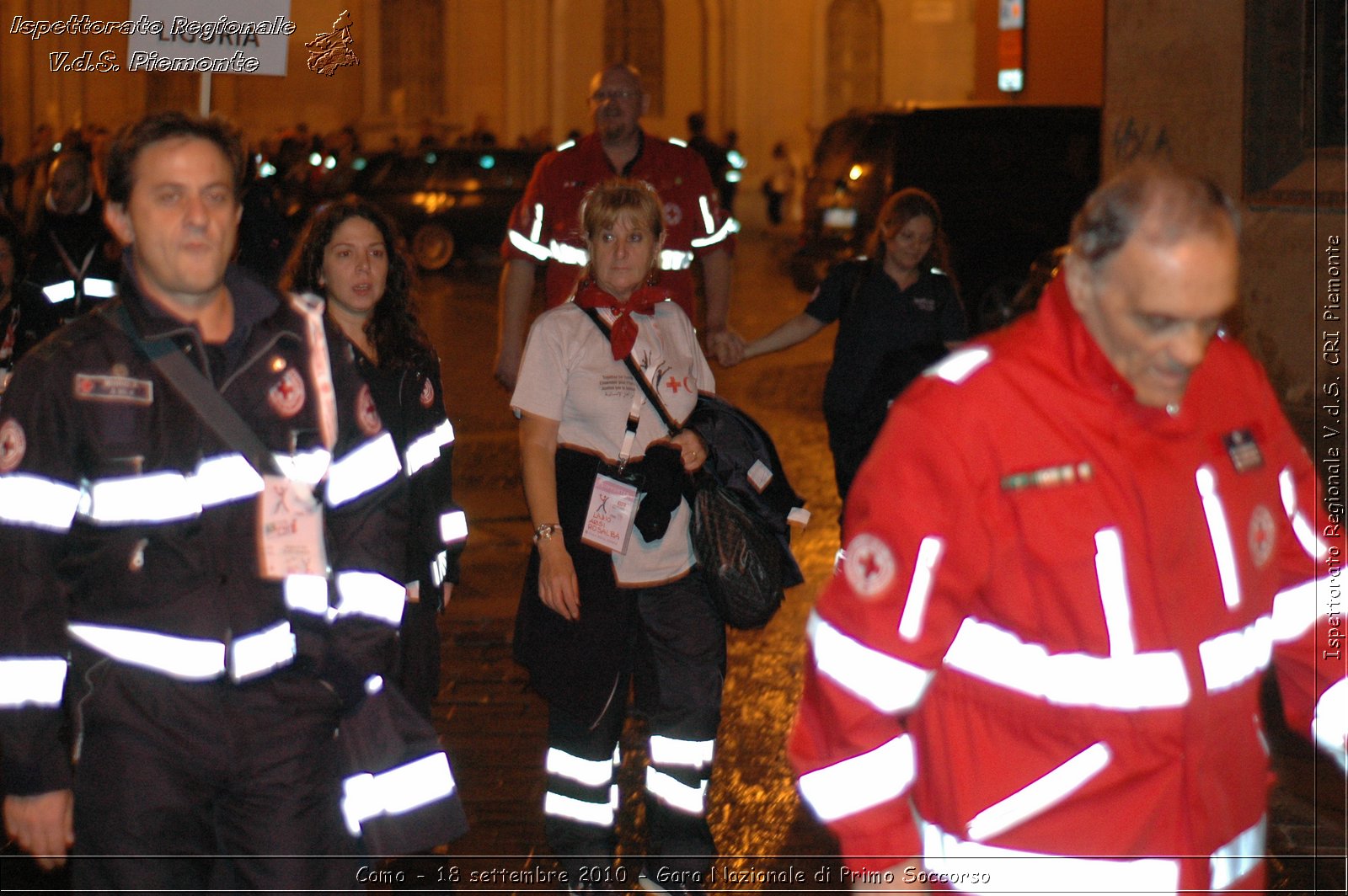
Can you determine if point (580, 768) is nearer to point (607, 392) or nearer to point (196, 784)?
point (607, 392)

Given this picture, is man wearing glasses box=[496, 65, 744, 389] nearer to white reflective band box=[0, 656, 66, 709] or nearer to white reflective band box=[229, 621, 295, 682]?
white reflective band box=[229, 621, 295, 682]

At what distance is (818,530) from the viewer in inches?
370

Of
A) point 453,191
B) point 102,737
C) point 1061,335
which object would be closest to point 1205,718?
point 1061,335

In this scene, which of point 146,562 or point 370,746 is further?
point 370,746

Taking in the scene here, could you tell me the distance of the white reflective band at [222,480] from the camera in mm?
3053

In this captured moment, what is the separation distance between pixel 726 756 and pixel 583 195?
2.33 meters

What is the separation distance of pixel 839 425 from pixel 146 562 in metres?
3.79

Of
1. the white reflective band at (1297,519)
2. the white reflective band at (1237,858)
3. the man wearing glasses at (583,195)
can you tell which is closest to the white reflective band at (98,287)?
the man wearing glasses at (583,195)

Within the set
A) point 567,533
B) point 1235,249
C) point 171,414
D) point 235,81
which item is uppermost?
point 235,81

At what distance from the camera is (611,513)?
15.1 feet

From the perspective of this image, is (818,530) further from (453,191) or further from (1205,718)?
(453,191)

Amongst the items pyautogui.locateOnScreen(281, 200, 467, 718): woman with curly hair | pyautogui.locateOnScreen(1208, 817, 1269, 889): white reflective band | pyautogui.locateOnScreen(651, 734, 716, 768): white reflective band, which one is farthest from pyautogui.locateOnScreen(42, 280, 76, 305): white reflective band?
pyautogui.locateOnScreen(1208, 817, 1269, 889): white reflective band

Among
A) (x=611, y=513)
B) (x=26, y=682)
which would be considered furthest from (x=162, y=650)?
(x=611, y=513)

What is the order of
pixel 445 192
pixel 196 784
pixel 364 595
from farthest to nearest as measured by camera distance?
1. pixel 445 192
2. pixel 364 595
3. pixel 196 784
